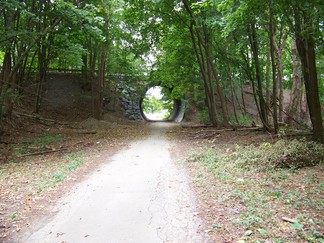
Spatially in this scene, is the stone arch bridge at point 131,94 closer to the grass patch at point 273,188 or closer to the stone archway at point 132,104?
the stone archway at point 132,104

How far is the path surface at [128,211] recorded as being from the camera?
3809 millimetres

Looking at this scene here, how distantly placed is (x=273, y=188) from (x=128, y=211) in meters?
2.80

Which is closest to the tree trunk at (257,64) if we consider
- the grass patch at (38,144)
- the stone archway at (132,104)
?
the grass patch at (38,144)

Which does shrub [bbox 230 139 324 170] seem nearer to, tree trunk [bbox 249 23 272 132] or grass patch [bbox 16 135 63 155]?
tree trunk [bbox 249 23 272 132]

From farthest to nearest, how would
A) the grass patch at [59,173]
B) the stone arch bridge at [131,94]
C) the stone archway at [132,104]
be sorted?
the stone archway at [132,104] → the stone arch bridge at [131,94] → the grass patch at [59,173]

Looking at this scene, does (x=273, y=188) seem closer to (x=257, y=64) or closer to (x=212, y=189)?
→ (x=212, y=189)

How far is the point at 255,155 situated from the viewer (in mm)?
7176

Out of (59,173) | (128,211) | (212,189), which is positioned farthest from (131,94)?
(128,211)

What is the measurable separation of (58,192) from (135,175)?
182 centimetres

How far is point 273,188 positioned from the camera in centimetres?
525

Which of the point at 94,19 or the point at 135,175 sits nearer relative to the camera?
the point at 135,175

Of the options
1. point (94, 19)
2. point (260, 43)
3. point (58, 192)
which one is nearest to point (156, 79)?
point (260, 43)

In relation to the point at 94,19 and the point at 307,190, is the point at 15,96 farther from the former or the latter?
the point at 307,190

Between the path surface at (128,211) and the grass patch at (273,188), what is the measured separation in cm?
73
